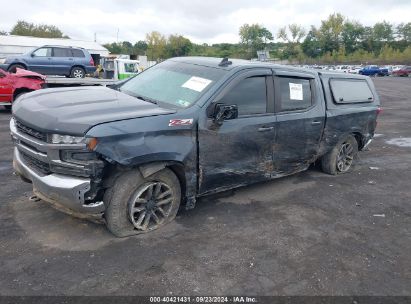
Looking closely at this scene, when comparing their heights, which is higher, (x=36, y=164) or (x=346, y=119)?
(x=346, y=119)

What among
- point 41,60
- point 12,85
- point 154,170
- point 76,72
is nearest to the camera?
point 154,170

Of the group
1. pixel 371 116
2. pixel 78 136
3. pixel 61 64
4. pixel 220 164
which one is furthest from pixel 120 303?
pixel 61 64

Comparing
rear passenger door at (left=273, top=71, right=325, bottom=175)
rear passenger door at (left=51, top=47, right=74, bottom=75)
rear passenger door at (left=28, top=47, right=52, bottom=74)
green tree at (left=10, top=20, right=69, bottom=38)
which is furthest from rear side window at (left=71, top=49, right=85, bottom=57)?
green tree at (left=10, top=20, right=69, bottom=38)

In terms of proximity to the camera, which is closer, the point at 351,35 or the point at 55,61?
the point at 55,61

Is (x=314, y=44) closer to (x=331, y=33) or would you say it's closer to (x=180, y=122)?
(x=331, y=33)

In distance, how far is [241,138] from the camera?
4.58 meters

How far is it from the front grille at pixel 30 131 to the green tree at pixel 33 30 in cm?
7427

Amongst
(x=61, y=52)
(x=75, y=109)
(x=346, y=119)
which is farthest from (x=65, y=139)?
(x=61, y=52)

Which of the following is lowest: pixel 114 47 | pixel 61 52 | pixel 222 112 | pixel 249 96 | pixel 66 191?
pixel 66 191

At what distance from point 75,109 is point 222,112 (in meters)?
1.56

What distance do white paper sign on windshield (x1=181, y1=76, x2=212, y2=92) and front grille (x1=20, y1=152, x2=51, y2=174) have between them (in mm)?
1840

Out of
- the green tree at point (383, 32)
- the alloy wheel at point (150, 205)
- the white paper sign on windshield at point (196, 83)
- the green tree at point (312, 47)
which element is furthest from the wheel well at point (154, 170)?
the green tree at point (383, 32)

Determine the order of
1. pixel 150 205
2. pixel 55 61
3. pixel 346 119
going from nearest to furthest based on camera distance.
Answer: pixel 150 205 → pixel 346 119 → pixel 55 61

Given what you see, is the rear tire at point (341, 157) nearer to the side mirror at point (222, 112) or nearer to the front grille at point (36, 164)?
the side mirror at point (222, 112)
